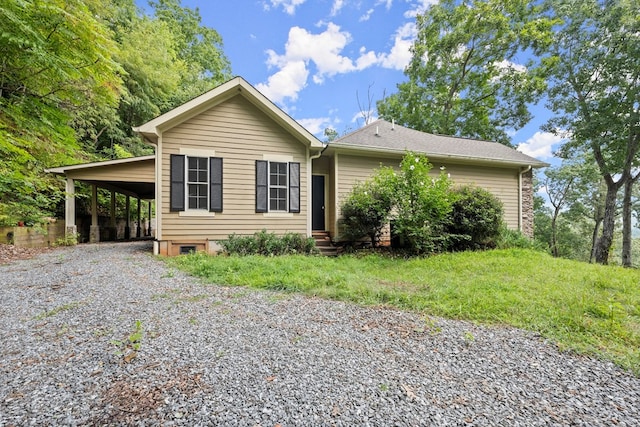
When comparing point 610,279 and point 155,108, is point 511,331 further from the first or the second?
point 155,108

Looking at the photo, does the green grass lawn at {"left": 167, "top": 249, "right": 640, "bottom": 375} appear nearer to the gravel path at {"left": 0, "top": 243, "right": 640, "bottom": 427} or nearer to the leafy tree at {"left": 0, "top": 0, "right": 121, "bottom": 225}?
the gravel path at {"left": 0, "top": 243, "right": 640, "bottom": 427}

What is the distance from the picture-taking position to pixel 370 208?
7.63 metres

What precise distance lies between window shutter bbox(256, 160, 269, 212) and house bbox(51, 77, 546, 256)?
0.09 ft

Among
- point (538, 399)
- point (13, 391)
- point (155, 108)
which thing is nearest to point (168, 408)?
point (13, 391)

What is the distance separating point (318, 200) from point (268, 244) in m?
2.68

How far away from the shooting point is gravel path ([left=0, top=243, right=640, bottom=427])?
1.60 metres

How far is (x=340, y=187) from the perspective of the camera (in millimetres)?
8672

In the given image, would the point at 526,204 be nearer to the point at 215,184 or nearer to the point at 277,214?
the point at 277,214

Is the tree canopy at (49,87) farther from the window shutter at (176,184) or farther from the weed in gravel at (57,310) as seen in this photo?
the weed in gravel at (57,310)

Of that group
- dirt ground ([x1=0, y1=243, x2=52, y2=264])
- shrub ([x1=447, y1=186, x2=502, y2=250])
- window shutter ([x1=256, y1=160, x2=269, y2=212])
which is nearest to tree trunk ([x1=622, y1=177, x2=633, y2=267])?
shrub ([x1=447, y1=186, x2=502, y2=250])

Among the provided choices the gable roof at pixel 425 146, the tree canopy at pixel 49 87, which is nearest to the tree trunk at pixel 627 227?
the gable roof at pixel 425 146

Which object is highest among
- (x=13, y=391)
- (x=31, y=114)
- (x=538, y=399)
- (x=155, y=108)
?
(x=155, y=108)

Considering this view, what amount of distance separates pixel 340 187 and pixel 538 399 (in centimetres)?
719

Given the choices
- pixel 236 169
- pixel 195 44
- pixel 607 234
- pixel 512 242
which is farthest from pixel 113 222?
pixel 607 234
